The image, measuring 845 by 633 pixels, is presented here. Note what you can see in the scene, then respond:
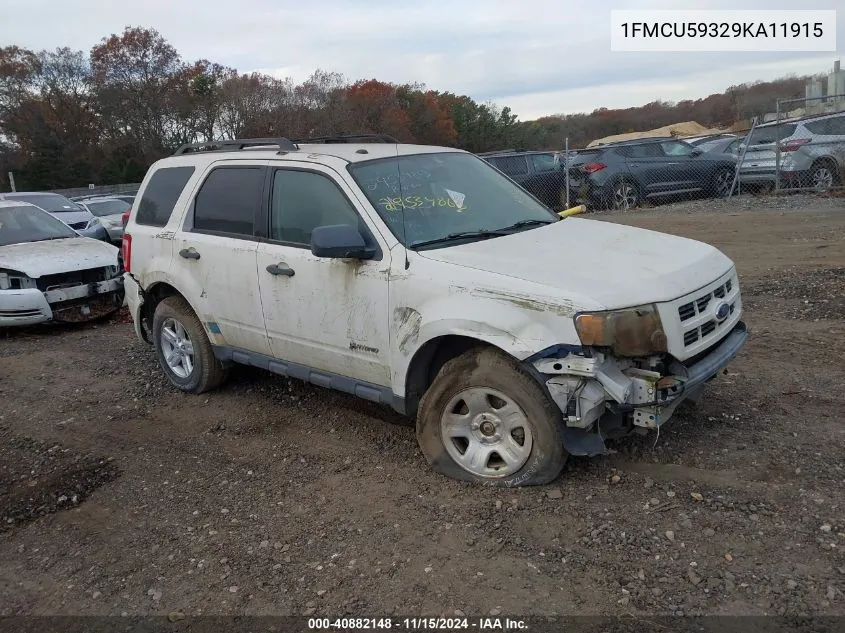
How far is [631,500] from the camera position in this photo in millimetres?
3795

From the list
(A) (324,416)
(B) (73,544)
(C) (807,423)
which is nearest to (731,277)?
(C) (807,423)

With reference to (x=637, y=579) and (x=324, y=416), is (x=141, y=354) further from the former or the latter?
(x=637, y=579)

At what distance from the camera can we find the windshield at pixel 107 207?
18453 mm

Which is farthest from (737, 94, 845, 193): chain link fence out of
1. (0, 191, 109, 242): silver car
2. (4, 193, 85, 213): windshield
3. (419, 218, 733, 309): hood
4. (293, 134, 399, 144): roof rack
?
(4, 193, 85, 213): windshield

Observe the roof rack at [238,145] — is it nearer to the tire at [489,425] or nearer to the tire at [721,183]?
the tire at [489,425]

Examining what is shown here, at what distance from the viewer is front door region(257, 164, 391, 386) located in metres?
4.34

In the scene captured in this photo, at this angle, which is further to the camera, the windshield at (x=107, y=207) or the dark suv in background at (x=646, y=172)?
the windshield at (x=107, y=207)

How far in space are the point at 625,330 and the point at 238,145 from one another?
3527mm

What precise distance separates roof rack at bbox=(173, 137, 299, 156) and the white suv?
29 millimetres

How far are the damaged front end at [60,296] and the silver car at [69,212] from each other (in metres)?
6.46

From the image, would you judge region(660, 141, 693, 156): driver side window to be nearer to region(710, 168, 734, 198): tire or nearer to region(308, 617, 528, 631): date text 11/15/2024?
region(710, 168, 734, 198): tire

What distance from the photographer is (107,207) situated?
18.7m

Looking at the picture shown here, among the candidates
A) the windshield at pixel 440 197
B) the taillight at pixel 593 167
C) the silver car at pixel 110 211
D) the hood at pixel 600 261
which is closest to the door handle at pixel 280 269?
the windshield at pixel 440 197

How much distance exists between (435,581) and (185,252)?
337cm
